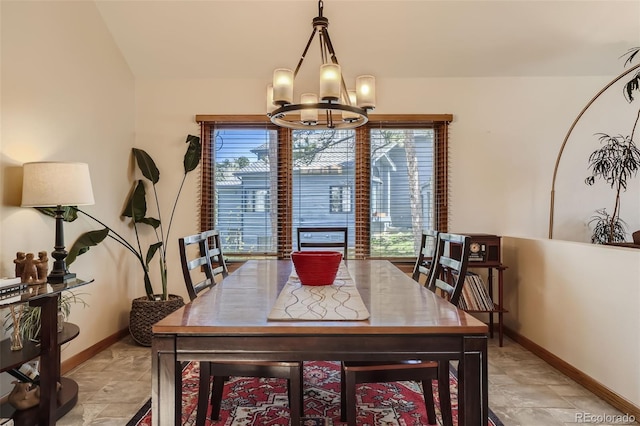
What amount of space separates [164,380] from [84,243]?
1994mm

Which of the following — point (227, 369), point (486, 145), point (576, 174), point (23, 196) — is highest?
point (486, 145)

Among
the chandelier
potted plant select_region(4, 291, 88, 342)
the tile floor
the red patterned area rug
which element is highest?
the chandelier

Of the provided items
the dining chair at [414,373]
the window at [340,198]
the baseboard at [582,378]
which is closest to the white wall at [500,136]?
the window at [340,198]

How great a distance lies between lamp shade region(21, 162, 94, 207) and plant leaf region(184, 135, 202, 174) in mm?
1201

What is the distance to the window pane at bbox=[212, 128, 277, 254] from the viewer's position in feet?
12.7

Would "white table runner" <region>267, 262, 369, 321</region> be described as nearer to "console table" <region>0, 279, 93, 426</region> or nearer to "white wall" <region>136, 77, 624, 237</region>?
"console table" <region>0, 279, 93, 426</region>

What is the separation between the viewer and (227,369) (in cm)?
171

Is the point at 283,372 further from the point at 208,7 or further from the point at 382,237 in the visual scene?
the point at 208,7

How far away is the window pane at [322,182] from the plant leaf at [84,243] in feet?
5.47

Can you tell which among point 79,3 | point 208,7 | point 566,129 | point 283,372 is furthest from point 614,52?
point 79,3

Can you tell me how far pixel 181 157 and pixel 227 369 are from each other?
2562mm

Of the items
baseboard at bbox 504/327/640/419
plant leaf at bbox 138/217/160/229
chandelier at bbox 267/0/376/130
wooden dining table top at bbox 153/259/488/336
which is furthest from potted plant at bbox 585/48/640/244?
plant leaf at bbox 138/217/160/229

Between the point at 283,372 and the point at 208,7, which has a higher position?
the point at 208,7

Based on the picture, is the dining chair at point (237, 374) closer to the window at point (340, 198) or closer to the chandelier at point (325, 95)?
the chandelier at point (325, 95)
